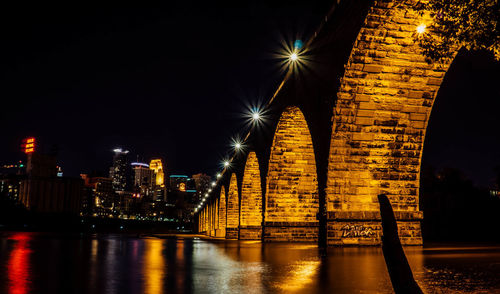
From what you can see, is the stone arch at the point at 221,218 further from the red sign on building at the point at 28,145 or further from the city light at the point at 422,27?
the red sign on building at the point at 28,145

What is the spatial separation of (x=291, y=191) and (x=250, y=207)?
37.9ft

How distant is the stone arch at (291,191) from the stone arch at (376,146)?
872 centimetres

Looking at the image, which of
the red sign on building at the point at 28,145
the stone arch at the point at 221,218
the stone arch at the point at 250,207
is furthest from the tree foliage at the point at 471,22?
the red sign on building at the point at 28,145

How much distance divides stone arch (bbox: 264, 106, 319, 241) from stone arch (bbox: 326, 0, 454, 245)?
343 inches

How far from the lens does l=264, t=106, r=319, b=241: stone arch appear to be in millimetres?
23969

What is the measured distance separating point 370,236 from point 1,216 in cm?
7570

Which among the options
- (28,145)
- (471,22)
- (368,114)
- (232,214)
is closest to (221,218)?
(232,214)

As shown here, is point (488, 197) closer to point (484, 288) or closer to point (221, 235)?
point (221, 235)

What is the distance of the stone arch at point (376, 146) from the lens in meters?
14.3

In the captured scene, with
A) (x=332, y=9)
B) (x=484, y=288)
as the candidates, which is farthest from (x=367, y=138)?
(x=484, y=288)

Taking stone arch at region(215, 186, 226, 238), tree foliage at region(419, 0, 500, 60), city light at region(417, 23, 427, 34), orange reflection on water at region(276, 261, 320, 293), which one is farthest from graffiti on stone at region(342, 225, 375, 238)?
stone arch at region(215, 186, 226, 238)

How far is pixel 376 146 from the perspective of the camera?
1497cm

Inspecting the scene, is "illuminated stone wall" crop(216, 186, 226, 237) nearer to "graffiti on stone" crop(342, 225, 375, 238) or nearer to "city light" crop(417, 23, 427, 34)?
"graffiti on stone" crop(342, 225, 375, 238)

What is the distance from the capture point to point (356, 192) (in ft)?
49.1
